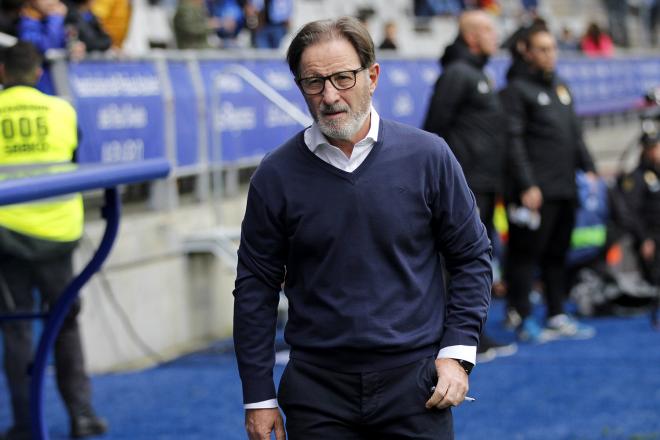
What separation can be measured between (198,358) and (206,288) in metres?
0.88

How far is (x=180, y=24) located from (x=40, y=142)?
6.96 metres

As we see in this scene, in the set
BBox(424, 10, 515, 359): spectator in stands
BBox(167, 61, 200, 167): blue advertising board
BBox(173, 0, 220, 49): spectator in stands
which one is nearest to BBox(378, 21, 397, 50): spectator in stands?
BBox(173, 0, 220, 49): spectator in stands

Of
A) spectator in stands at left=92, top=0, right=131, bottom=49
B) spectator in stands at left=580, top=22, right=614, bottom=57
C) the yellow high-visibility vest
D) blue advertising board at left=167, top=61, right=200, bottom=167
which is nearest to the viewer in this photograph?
the yellow high-visibility vest

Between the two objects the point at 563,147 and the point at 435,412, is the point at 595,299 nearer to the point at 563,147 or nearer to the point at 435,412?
the point at 563,147

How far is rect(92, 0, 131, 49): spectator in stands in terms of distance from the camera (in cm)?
1130

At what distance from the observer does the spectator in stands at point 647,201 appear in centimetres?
1177

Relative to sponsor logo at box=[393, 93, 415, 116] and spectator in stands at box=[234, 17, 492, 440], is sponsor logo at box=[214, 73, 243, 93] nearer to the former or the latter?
sponsor logo at box=[393, 93, 415, 116]

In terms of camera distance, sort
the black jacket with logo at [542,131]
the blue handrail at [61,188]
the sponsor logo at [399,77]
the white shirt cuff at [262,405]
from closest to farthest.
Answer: the white shirt cuff at [262,405], the blue handrail at [61,188], the black jacket with logo at [542,131], the sponsor logo at [399,77]

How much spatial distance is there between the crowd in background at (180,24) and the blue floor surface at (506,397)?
7.37 ft

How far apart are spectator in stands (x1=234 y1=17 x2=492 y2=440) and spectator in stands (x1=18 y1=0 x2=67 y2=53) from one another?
20.0 ft

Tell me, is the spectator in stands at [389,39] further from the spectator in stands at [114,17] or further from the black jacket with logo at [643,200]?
the spectator in stands at [114,17]

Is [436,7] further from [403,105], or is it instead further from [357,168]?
[357,168]

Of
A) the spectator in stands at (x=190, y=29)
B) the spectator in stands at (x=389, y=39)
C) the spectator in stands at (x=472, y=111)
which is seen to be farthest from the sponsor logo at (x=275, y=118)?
A: the spectator in stands at (x=389, y=39)

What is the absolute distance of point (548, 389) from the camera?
8.27m
